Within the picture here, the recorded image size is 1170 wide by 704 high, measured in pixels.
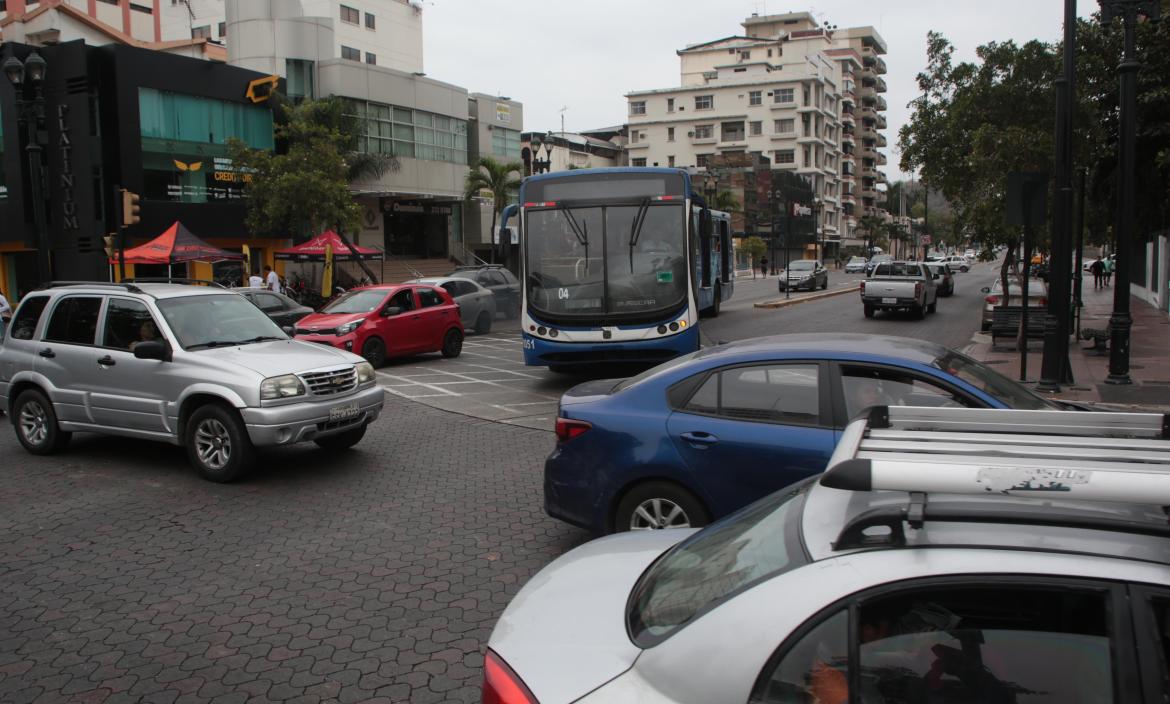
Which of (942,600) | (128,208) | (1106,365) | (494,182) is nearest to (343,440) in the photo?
(942,600)

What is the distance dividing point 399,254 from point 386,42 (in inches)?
817

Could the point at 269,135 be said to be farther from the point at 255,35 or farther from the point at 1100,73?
the point at 1100,73

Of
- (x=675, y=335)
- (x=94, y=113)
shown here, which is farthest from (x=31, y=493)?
(x=94, y=113)

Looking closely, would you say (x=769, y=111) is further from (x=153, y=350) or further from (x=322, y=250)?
(x=153, y=350)

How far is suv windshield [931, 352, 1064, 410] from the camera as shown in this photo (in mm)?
5188

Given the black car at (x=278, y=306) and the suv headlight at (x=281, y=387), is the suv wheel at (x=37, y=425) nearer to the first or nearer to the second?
the suv headlight at (x=281, y=387)

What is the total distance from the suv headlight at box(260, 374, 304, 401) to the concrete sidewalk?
31.4 ft

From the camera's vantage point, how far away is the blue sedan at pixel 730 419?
5141mm

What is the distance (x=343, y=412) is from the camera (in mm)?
8422

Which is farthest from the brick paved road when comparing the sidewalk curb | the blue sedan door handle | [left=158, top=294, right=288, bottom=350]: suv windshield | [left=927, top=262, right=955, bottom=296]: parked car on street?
[left=927, top=262, right=955, bottom=296]: parked car on street

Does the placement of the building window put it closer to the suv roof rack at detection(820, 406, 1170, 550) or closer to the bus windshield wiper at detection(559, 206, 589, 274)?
the bus windshield wiper at detection(559, 206, 589, 274)

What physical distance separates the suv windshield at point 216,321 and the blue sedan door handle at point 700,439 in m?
5.40

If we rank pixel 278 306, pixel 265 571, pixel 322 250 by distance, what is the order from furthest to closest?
pixel 322 250
pixel 278 306
pixel 265 571

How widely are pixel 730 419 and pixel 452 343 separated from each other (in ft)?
42.3
